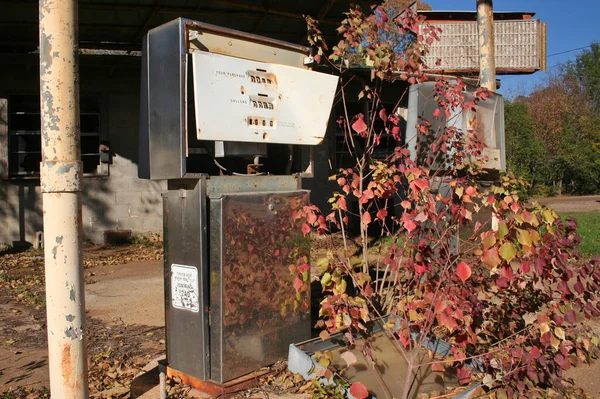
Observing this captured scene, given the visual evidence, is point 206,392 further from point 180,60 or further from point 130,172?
point 130,172

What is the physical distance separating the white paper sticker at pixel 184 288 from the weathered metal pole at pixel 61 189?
1.07m

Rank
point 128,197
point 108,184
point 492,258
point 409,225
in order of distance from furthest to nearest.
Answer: point 128,197 < point 108,184 < point 409,225 < point 492,258

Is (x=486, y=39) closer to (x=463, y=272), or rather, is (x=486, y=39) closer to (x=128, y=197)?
(x=463, y=272)

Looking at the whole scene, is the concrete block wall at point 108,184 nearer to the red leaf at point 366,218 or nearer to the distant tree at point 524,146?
the red leaf at point 366,218

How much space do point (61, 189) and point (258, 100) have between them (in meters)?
1.68

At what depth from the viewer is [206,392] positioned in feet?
12.4

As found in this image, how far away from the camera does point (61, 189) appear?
2.79m

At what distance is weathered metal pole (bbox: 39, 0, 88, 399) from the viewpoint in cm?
277

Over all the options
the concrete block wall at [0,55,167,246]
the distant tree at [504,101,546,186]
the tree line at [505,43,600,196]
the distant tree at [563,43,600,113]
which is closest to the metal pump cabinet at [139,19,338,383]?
the concrete block wall at [0,55,167,246]

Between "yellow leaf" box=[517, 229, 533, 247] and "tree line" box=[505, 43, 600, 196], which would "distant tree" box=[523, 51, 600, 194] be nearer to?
"tree line" box=[505, 43, 600, 196]

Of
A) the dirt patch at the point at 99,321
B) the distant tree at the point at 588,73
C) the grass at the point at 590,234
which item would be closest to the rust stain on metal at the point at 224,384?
the dirt patch at the point at 99,321

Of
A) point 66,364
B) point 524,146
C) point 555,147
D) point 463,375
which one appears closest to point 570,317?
point 463,375

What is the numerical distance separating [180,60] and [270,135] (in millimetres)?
847

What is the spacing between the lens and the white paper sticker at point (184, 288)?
383 centimetres
